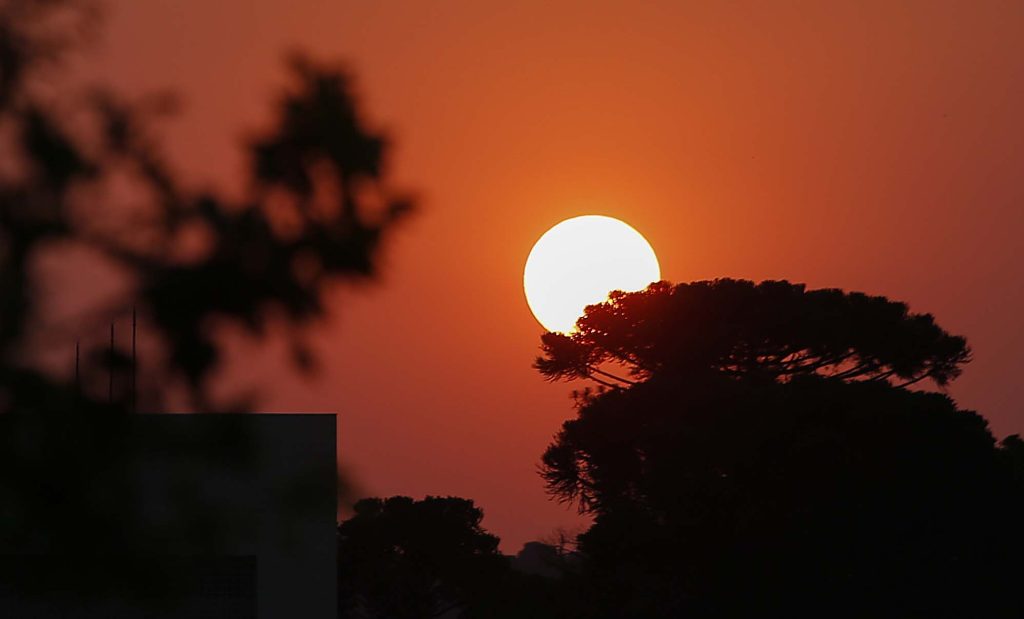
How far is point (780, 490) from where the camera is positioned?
3177cm

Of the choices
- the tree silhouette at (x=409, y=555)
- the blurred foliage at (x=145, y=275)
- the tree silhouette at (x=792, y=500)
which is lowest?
the blurred foliage at (x=145, y=275)

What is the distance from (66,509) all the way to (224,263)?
1.00 metres

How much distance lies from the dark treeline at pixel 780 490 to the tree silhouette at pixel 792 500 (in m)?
0.04

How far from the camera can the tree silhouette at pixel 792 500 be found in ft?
103

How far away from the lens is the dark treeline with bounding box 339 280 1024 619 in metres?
31.4

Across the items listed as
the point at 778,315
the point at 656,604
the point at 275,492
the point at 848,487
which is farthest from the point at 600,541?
the point at 275,492

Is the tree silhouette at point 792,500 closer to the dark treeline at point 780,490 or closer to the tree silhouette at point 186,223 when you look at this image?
the dark treeline at point 780,490

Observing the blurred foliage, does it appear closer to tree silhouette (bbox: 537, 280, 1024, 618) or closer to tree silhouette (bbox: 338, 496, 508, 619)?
tree silhouette (bbox: 537, 280, 1024, 618)

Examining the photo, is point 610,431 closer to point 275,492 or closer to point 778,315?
point 778,315

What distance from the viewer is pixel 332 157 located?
568 centimetres

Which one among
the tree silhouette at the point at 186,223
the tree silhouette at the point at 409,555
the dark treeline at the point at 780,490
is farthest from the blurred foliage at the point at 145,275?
the tree silhouette at the point at 409,555

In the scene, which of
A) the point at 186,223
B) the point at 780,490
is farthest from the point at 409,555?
the point at 186,223

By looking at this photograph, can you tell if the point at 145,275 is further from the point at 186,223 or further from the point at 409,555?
the point at 409,555

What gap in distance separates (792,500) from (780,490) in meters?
0.38
